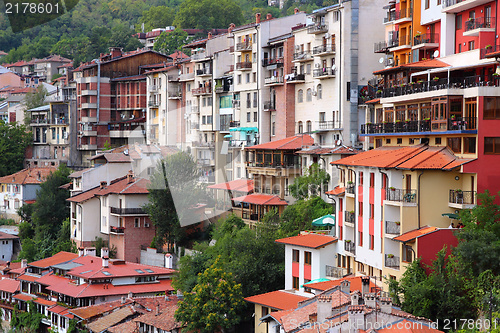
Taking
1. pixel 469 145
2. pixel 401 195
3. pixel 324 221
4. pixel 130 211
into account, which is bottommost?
pixel 130 211

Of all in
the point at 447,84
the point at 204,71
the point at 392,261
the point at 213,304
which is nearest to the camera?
the point at 392,261

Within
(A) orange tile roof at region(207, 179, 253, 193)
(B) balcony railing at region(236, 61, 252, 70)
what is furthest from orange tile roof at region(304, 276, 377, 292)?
(B) balcony railing at region(236, 61, 252, 70)

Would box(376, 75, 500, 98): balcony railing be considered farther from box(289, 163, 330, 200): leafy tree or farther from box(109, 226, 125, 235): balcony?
box(109, 226, 125, 235): balcony

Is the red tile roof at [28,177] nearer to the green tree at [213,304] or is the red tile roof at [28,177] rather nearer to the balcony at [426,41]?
the green tree at [213,304]

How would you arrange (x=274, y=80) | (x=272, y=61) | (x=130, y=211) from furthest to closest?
(x=130, y=211) → (x=272, y=61) → (x=274, y=80)

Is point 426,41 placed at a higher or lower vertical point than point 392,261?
higher

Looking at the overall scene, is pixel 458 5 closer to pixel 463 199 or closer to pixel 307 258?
pixel 463 199

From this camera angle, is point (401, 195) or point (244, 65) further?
point (244, 65)

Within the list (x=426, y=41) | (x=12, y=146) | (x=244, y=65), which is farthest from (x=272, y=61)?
(x=12, y=146)
